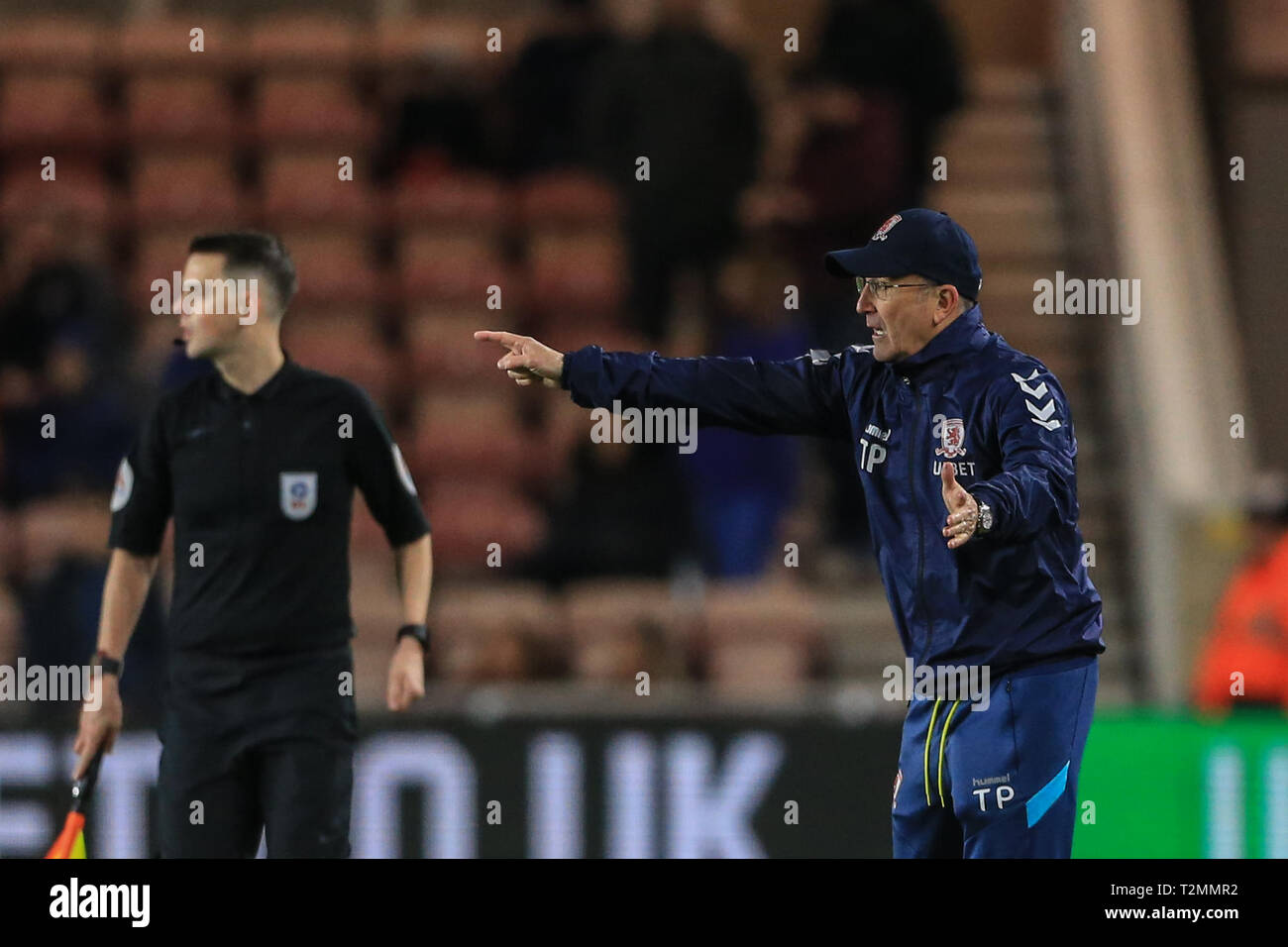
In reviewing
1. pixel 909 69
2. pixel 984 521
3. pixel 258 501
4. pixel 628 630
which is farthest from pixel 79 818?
pixel 909 69

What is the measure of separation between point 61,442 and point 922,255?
565 centimetres

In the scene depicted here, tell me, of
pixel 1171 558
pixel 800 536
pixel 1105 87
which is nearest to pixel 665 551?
pixel 800 536

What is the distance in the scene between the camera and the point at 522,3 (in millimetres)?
13000

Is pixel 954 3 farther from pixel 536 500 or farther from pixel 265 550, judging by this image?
pixel 265 550

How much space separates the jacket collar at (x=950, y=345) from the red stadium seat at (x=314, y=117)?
7.14m

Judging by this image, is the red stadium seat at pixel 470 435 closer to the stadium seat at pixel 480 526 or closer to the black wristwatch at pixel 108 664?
the stadium seat at pixel 480 526

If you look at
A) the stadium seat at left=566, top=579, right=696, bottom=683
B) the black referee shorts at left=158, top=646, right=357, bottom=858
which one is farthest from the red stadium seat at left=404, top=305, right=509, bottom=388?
the black referee shorts at left=158, top=646, right=357, bottom=858

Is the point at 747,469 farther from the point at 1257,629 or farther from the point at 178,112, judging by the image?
the point at 178,112

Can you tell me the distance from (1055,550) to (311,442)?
188 centimetres

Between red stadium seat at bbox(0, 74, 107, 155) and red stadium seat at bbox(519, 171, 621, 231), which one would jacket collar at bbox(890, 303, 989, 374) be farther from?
red stadium seat at bbox(0, 74, 107, 155)

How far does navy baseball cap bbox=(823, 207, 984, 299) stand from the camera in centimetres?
502

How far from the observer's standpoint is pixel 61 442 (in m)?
9.73

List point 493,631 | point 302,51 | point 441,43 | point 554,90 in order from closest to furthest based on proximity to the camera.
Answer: point 493,631 → point 554,90 → point 441,43 → point 302,51

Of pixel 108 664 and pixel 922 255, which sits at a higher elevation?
pixel 922 255
